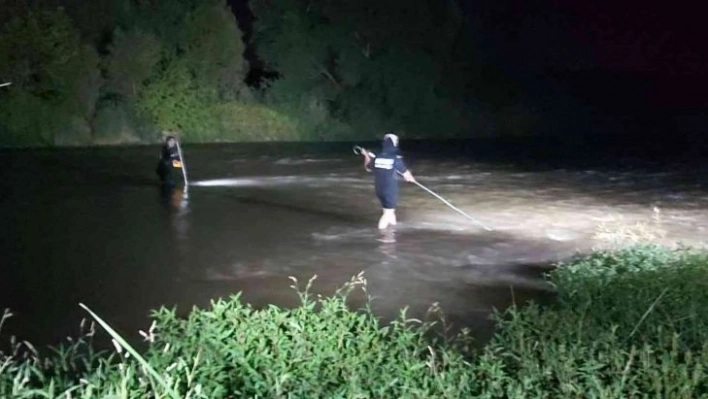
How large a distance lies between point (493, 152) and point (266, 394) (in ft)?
102

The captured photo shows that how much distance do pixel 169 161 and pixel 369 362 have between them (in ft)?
49.0

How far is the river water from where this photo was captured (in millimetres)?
10734

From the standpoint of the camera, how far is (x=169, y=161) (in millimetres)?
20391

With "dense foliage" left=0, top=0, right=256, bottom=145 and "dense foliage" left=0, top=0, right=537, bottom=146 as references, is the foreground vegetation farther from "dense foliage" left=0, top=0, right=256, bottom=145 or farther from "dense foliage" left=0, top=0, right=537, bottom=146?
"dense foliage" left=0, top=0, right=537, bottom=146

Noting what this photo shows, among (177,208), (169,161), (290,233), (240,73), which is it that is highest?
(240,73)

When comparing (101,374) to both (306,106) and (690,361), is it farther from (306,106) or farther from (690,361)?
(306,106)

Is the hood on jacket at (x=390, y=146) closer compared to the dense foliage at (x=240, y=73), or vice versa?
the hood on jacket at (x=390, y=146)

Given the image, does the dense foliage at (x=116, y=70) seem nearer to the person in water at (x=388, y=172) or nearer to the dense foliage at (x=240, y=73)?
the dense foliage at (x=240, y=73)

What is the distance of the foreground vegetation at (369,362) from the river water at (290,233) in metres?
2.32

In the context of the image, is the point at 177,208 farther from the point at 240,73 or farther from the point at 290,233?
the point at 240,73

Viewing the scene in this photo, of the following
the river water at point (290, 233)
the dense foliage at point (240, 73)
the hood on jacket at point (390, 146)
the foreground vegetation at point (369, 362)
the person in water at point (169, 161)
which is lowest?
the river water at point (290, 233)

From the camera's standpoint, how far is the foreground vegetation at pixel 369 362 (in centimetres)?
527

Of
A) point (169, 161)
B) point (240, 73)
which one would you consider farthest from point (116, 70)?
point (169, 161)

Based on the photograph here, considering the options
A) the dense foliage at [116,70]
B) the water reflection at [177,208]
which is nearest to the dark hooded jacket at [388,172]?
the water reflection at [177,208]
